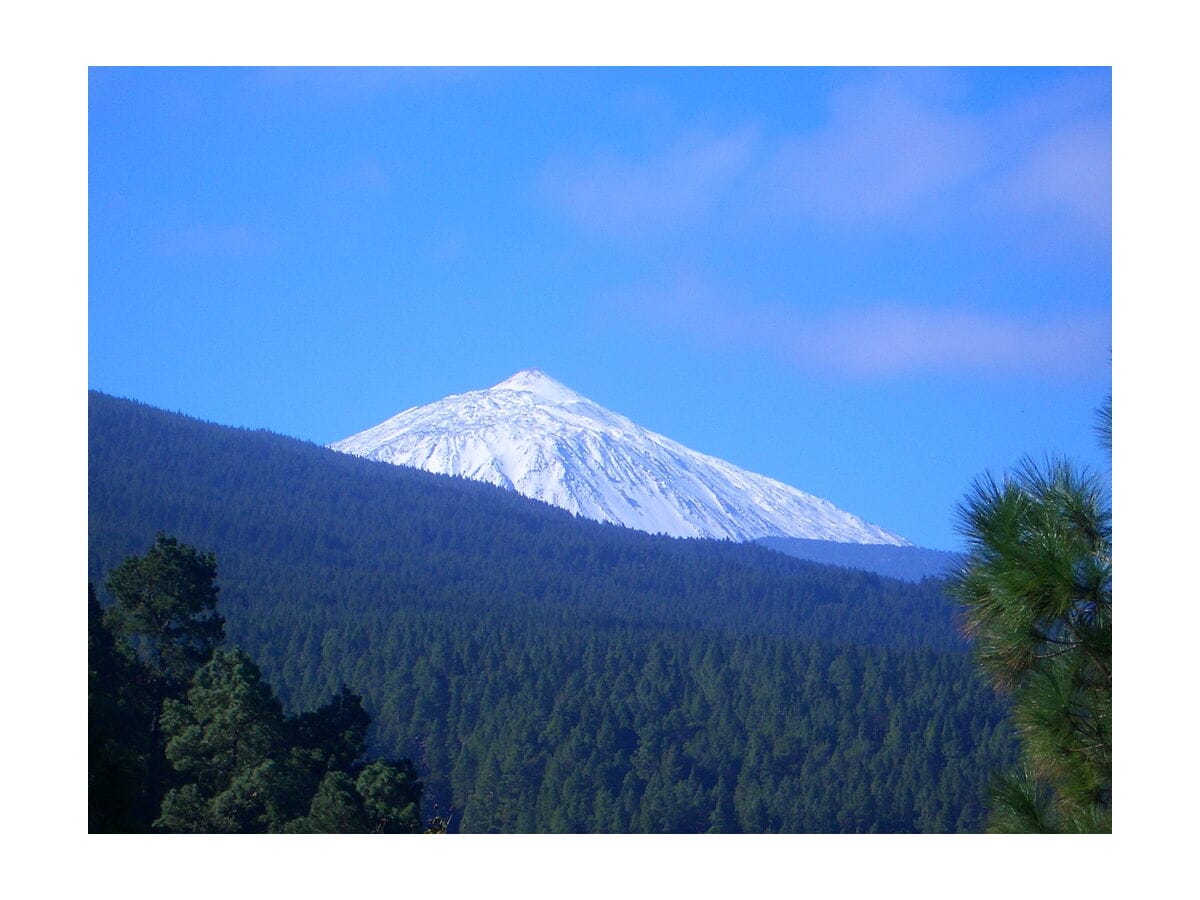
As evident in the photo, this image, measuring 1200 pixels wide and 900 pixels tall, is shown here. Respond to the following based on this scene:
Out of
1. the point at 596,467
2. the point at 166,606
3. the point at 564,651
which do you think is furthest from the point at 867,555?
the point at 166,606

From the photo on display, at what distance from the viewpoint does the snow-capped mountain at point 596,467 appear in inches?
5576

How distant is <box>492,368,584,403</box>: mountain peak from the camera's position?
185m

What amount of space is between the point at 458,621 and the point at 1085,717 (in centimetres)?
4826

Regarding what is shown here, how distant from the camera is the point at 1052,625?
5.06m

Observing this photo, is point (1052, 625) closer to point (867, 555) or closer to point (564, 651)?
point (564, 651)

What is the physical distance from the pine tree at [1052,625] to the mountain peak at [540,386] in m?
177

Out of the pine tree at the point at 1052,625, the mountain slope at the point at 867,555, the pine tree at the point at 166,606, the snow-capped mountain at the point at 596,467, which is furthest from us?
the snow-capped mountain at the point at 596,467

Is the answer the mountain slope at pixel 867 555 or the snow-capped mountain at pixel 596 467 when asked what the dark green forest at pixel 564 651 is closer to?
the snow-capped mountain at pixel 596 467

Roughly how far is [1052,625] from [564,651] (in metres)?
43.9

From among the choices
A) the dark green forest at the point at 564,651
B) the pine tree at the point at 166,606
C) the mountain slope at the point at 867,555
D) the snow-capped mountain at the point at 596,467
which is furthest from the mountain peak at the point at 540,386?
the pine tree at the point at 166,606

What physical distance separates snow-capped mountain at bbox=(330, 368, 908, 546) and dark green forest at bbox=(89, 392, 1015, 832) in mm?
58098
